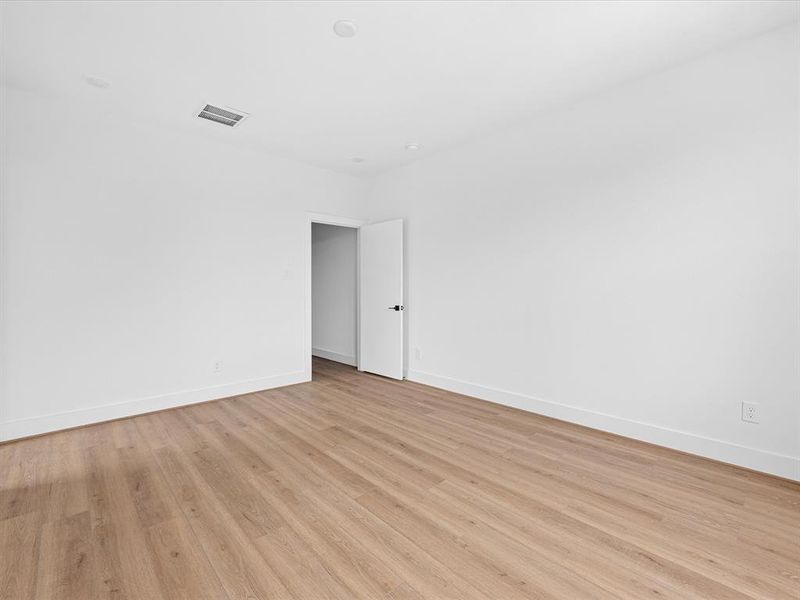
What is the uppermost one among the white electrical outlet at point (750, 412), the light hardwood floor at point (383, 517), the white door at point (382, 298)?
the white door at point (382, 298)

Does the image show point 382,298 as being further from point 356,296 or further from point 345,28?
point 345,28

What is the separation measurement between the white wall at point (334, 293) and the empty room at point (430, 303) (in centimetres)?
148

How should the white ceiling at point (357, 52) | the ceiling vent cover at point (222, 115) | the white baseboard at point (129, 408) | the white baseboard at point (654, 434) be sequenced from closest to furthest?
the white ceiling at point (357, 52), the white baseboard at point (654, 434), the white baseboard at point (129, 408), the ceiling vent cover at point (222, 115)

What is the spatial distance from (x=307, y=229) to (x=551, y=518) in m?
3.96

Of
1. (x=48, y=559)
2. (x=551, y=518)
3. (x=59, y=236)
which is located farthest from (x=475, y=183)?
(x=48, y=559)

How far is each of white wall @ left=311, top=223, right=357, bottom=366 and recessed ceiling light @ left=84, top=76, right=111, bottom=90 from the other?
3.31 metres

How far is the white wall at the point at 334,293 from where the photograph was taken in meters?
5.77

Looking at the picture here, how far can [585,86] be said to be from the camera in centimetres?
291

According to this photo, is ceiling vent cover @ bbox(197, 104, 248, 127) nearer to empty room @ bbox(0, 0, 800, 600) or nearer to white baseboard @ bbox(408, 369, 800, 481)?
empty room @ bbox(0, 0, 800, 600)

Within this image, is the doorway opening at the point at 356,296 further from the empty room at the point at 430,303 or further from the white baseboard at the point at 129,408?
the white baseboard at the point at 129,408

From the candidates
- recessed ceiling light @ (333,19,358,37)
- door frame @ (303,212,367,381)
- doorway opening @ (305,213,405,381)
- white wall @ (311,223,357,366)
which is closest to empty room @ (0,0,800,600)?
recessed ceiling light @ (333,19,358,37)

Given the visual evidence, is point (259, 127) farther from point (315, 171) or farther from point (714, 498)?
point (714, 498)

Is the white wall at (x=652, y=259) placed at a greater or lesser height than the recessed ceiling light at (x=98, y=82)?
lesser

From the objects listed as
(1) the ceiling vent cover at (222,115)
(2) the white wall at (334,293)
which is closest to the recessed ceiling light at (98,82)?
(1) the ceiling vent cover at (222,115)
